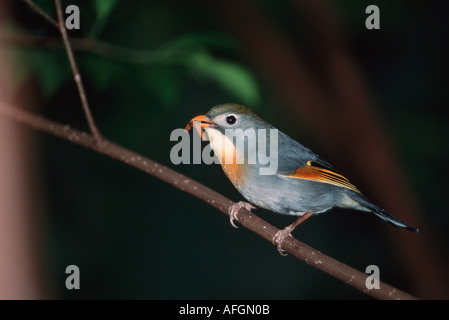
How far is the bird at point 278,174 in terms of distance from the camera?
8.27ft

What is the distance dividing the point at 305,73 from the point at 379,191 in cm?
114

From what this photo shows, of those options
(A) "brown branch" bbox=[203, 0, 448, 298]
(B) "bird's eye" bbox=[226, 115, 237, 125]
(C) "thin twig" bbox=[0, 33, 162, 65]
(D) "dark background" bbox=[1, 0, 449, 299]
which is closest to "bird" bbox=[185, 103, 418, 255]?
(B) "bird's eye" bbox=[226, 115, 237, 125]

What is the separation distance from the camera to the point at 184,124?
5.12m

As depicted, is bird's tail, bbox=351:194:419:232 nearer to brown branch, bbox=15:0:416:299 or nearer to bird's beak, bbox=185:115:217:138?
brown branch, bbox=15:0:416:299

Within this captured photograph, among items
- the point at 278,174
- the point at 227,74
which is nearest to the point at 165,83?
the point at 227,74

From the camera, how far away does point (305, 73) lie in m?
3.77

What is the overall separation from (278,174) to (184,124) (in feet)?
8.78

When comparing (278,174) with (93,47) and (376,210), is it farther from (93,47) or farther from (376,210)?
(93,47)

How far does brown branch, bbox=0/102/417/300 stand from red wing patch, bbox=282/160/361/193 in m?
0.43

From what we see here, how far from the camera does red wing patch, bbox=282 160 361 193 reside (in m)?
2.48

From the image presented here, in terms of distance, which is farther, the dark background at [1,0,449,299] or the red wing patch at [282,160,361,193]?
the dark background at [1,0,449,299]

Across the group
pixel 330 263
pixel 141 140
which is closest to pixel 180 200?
pixel 141 140
